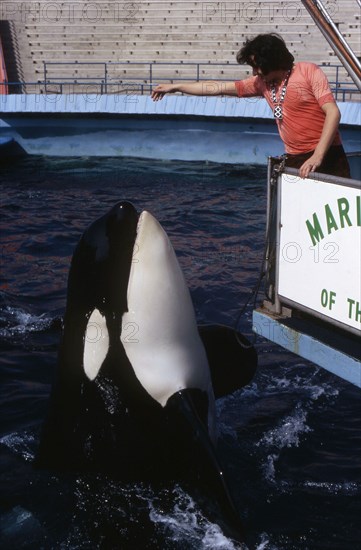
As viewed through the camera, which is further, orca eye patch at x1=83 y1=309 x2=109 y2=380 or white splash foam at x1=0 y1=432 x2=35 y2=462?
white splash foam at x1=0 y1=432 x2=35 y2=462

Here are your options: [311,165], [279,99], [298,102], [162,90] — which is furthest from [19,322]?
[311,165]

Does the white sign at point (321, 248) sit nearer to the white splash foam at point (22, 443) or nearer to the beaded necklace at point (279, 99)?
the beaded necklace at point (279, 99)

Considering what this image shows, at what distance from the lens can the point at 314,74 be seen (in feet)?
18.1

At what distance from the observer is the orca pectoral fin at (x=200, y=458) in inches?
179

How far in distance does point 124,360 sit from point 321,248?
151cm

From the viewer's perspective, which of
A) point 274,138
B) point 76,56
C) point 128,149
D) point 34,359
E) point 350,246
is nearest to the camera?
point 350,246

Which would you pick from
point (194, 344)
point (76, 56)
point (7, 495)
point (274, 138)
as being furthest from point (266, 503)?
point (76, 56)

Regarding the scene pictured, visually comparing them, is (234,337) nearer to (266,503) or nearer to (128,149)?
(266,503)

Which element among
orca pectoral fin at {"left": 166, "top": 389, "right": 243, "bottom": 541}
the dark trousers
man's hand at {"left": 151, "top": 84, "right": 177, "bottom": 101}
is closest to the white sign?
the dark trousers

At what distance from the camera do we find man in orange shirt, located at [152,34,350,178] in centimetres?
538

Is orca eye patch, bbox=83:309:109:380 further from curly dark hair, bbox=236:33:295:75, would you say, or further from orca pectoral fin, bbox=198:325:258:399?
curly dark hair, bbox=236:33:295:75

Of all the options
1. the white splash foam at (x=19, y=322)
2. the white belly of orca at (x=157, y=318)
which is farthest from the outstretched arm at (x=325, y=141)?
the white splash foam at (x=19, y=322)

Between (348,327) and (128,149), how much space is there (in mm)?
14420

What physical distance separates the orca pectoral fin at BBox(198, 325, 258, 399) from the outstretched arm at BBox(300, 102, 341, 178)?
145cm
